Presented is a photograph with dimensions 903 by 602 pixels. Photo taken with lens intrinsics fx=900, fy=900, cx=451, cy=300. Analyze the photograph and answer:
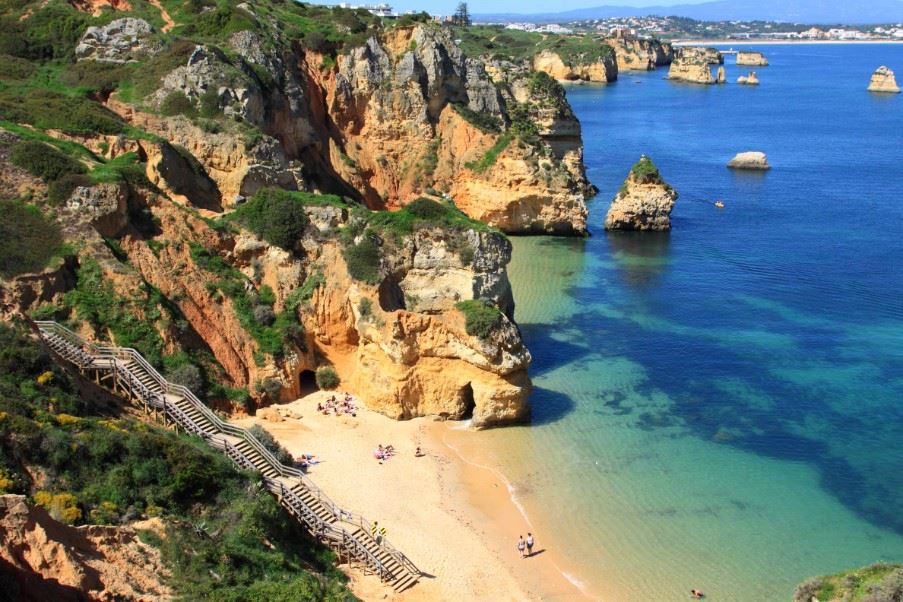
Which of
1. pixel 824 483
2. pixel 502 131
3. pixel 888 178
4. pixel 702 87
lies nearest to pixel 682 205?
pixel 502 131

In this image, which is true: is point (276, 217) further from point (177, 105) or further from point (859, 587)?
point (859, 587)

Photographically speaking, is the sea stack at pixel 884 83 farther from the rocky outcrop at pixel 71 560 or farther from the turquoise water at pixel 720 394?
the rocky outcrop at pixel 71 560

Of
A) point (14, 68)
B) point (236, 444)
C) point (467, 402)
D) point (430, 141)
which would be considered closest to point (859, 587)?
point (236, 444)

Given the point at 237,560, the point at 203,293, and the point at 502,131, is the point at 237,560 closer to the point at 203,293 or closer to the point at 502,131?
the point at 203,293

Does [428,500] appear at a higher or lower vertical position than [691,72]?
lower

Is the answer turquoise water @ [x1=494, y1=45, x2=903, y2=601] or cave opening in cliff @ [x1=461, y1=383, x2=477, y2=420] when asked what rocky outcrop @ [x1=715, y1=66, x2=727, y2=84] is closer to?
turquoise water @ [x1=494, y1=45, x2=903, y2=601]

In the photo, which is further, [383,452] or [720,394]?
[720,394]

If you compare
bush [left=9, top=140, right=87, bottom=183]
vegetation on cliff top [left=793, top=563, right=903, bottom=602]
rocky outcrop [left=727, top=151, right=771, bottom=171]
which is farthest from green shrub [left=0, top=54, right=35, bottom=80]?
rocky outcrop [left=727, top=151, right=771, bottom=171]
